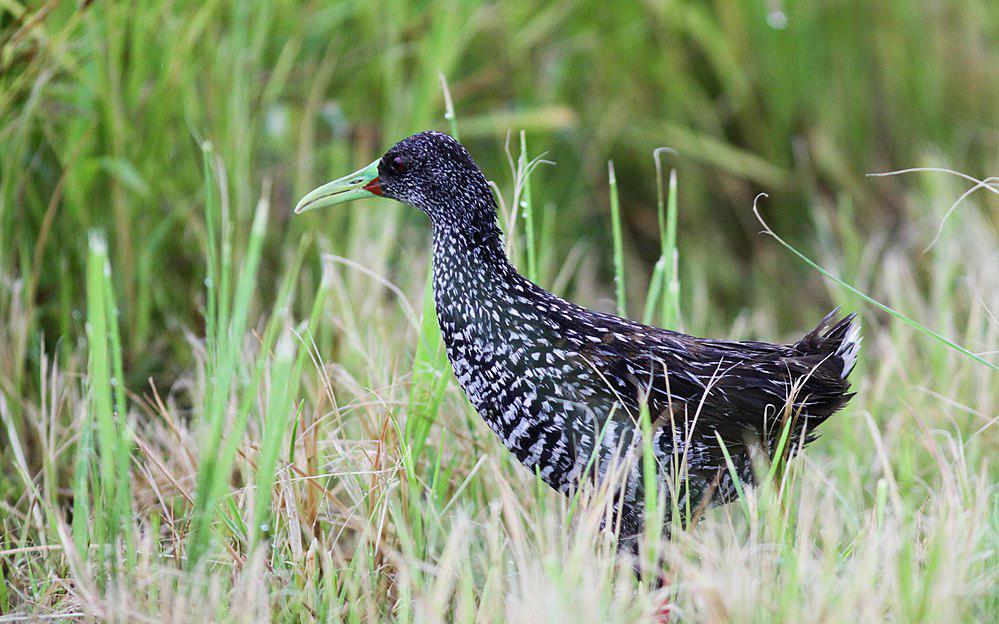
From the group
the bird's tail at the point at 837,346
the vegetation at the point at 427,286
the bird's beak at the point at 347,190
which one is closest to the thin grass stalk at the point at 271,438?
the vegetation at the point at 427,286

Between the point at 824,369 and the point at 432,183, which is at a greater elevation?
the point at 432,183

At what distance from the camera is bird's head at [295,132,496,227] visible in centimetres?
268

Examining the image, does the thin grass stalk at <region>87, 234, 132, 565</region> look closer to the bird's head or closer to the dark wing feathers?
the bird's head

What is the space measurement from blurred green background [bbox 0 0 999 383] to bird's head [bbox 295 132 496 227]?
28.4 inches

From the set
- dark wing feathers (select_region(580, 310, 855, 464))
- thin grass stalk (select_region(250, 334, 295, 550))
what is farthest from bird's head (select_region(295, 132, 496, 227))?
thin grass stalk (select_region(250, 334, 295, 550))

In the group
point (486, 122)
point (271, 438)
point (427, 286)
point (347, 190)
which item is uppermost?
point (486, 122)

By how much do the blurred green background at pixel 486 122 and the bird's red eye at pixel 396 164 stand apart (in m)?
0.77

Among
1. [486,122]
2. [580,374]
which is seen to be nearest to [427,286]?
[580,374]

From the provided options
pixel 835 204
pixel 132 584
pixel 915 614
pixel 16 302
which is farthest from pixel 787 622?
pixel 835 204

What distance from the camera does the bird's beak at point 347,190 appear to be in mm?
2744

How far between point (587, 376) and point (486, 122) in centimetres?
207

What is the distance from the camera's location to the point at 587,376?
99.0 inches

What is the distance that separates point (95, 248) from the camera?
1975 mm

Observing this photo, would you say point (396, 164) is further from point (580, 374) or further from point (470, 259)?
point (580, 374)
